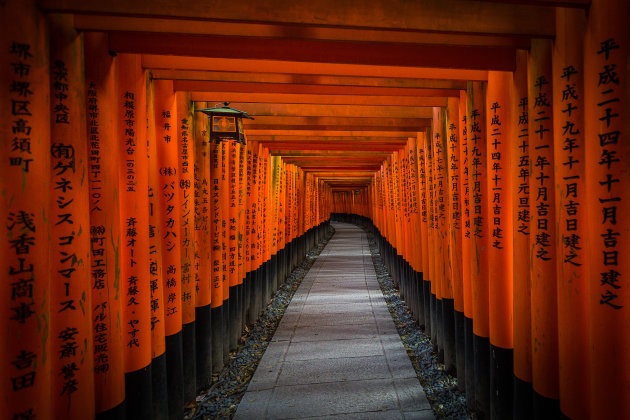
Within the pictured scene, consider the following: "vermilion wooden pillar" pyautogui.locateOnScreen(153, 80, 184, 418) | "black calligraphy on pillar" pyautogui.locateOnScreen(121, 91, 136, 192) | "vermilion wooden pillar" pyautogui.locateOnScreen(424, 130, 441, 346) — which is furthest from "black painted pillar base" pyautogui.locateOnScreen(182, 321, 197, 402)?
"vermilion wooden pillar" pyautogui.locateOnScreen(424, 130, 441, 346)

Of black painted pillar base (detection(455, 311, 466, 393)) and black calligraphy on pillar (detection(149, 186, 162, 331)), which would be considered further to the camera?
black painted pillar base (detection(455, 311, 466, 393))

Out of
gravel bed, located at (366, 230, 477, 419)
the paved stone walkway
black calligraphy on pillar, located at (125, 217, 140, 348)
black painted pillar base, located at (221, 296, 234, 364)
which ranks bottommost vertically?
gravel bed, located at (366, 230, 477, 419)

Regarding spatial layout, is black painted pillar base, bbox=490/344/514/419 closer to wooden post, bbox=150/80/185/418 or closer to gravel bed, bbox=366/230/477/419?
gravel bed, bbox=366/230/477/419

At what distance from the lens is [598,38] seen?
2305mm

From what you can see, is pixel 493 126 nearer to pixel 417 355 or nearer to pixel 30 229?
pixel 30 229

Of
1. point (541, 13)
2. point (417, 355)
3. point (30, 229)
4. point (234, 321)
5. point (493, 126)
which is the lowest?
point (417, 355)

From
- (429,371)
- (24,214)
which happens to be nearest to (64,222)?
(24,214)

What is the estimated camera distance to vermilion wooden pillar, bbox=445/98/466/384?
194 inches

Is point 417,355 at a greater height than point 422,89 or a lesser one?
lesser

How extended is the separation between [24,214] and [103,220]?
2.63 ft

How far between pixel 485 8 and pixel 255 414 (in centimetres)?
466

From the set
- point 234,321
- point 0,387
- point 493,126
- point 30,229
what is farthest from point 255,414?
point 493,126

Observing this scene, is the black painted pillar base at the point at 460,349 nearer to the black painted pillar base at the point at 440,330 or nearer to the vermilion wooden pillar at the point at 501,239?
the black painted pillar base at the point at 440,330

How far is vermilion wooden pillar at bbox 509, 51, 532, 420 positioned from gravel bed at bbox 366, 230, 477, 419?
1399mm
